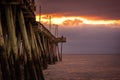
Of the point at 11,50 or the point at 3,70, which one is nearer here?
the point at 3,70

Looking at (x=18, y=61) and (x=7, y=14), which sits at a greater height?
(x=7, y=14)

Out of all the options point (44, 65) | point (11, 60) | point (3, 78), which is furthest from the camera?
point (44, 65)

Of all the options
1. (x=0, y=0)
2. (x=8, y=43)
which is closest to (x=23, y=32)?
(x=8, y=43)

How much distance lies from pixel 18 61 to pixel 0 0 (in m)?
3.59

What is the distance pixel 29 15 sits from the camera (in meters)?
26.4

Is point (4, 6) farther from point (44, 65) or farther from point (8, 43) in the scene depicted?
point (44, 65)

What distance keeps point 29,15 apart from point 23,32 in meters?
4.32

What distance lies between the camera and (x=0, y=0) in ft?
68.2

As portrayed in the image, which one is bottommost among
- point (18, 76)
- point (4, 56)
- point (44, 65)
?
point (44, 65)

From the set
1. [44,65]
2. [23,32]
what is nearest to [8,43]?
[23,32]

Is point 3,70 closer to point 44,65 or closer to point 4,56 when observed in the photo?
point 4,56

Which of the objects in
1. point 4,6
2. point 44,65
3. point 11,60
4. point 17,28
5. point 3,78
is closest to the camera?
point 3,78

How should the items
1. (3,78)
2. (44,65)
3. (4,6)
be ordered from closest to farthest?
(3,78) → (4,6) → (44,65)

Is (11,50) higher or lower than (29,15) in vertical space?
lower
